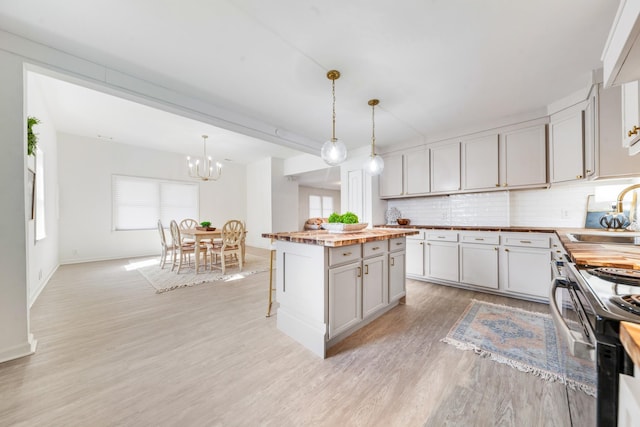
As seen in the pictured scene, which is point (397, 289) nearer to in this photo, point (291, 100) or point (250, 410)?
point (250, 410)

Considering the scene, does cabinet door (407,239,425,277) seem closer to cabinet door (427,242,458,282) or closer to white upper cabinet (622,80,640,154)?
cabinet door (427,242,458,282)

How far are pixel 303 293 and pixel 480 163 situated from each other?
3336 millimetres

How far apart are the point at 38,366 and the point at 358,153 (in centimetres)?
479

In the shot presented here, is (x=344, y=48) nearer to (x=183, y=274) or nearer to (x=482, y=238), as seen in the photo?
(x=482, y=238)

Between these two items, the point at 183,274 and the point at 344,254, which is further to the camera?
the point at 183,274

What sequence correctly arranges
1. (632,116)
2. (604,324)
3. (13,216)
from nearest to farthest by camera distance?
1. (604,324)
2. (632,116)
3. (13,216)

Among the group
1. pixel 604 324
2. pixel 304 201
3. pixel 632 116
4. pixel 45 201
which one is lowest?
pixel 604 324

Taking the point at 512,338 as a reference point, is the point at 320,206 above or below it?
above

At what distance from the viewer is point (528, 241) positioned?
2.99 m

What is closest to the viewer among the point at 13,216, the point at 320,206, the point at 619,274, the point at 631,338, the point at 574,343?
the point at 631,338

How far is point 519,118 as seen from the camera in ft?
10.8

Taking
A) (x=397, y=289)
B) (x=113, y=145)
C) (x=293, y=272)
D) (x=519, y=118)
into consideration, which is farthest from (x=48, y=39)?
(x=519, y=118)

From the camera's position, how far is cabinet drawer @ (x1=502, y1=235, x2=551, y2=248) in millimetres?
2896

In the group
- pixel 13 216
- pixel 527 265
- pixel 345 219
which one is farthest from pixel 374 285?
pixel 13 216
